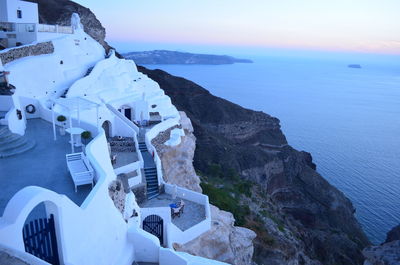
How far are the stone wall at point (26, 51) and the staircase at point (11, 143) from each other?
7.69m

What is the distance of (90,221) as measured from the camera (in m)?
7.93

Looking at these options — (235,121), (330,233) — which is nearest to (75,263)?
(330,233)

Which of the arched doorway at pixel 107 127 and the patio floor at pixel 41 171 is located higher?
the patio floor at pixel 41 171

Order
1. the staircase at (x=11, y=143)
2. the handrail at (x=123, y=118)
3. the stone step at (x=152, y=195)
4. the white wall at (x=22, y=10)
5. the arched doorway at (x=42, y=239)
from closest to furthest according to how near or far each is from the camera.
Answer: the arched doorway at (x=42, y=239) → the staircase at (x=11, y=143) → the stone step at (x=152, y=195) → the handrail at (x=123, y=118) → the white wall at (x=22, y=10)

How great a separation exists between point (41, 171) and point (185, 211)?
23.4 feet

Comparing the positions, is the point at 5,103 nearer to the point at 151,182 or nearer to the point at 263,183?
the point at 151,182

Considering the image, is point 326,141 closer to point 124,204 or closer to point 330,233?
point 330,233

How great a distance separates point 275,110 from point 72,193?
75.0 metres

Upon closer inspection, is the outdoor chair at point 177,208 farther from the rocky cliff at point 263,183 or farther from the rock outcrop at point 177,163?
the rock outcrop at point 177,163

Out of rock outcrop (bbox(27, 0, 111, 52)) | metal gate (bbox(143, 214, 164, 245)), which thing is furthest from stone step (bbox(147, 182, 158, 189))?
rock outcrop (bbox(27, 0, 111, 52))

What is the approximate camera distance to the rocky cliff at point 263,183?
24.3 metres

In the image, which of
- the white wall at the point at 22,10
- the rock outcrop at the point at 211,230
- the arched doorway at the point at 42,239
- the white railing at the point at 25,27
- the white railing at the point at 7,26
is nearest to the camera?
the arched doorway at the point at 42,239

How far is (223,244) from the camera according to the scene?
15.2m

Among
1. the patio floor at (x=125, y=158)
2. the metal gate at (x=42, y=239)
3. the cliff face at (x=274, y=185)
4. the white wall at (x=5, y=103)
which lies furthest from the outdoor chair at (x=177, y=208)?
the metal gate at (x=42, y=239)
